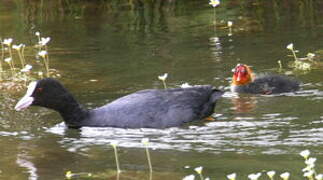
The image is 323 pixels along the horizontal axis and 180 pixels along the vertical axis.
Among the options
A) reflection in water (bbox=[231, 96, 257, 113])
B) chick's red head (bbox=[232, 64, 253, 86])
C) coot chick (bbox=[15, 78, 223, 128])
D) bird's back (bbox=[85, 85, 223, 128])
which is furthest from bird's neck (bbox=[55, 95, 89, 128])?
chick's red head (bbox=[232, 64, 253, 86])

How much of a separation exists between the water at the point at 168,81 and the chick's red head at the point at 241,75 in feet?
0.73

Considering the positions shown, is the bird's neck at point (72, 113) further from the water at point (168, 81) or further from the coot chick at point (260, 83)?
the coot chick at point (260, 83)

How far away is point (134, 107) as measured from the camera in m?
9.64

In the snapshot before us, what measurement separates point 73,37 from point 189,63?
3756 mm

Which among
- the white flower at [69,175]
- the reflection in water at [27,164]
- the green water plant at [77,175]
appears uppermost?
the white flower at [69,175]

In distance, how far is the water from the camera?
7.98 metres

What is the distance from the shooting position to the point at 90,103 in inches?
429

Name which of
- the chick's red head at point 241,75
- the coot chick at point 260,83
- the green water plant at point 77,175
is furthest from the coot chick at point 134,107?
the green water plant at point 77,175

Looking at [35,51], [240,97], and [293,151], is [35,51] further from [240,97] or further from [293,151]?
[293,151]

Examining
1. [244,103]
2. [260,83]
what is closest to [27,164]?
[244,103]

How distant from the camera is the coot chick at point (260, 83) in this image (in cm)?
1088

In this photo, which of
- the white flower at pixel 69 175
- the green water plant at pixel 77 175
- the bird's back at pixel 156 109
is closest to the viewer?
the white flower at pixel 69 175

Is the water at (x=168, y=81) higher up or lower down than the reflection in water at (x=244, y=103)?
higher up

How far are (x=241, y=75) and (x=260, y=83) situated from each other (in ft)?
1.22
